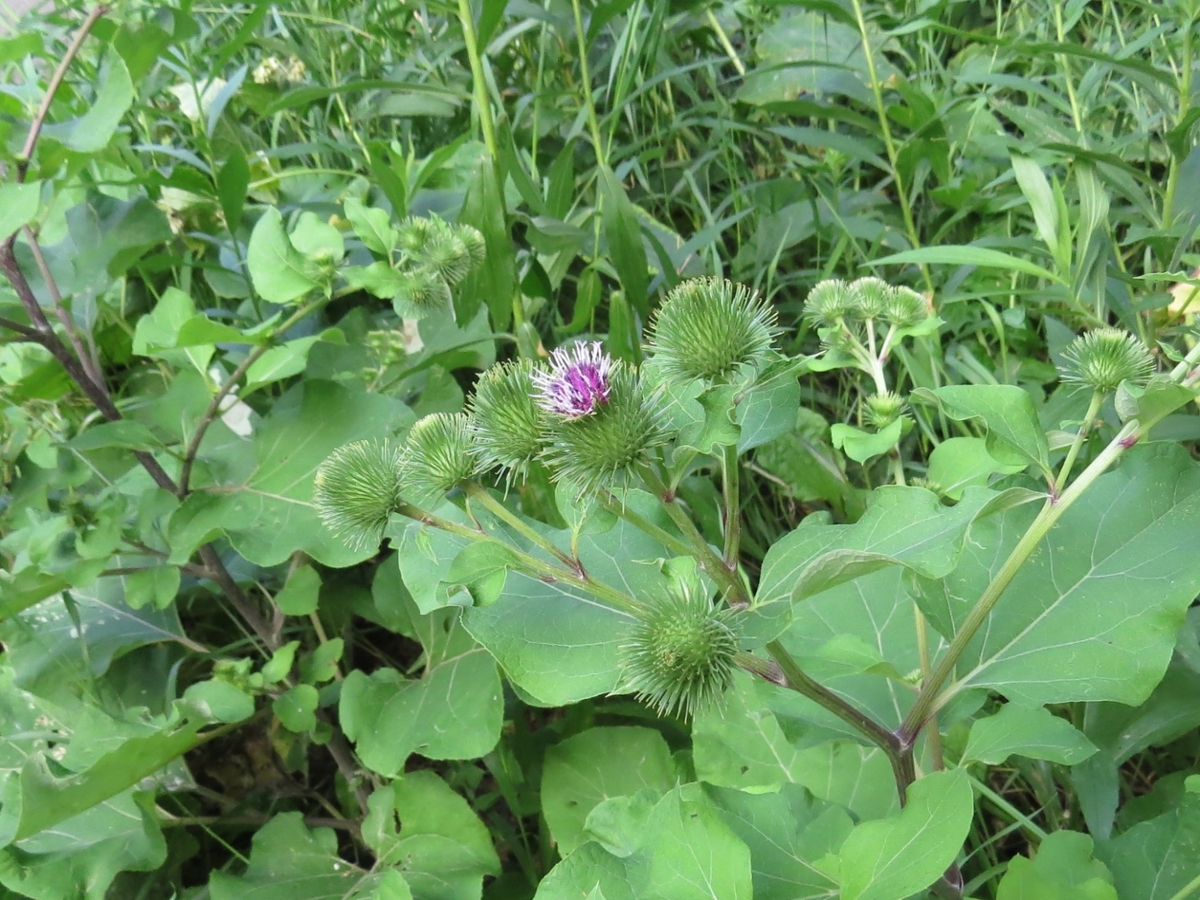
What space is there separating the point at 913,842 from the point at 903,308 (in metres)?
0.58

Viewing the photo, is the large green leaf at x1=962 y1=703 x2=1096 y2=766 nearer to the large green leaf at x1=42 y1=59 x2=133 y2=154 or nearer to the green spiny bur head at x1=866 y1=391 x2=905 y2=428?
the green spiny bur head at x1=866 y1=391 x2=905 y2=428

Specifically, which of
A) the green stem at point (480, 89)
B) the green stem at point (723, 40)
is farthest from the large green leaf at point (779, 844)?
the green stem at point (723, 40)

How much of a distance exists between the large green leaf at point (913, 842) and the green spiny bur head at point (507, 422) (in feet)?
1.39

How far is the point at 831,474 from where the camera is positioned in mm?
1358

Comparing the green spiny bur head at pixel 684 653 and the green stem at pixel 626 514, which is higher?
the green stem at pixel 626 514

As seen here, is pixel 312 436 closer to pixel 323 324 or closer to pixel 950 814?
pixel 323 324

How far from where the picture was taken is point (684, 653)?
1.90ft

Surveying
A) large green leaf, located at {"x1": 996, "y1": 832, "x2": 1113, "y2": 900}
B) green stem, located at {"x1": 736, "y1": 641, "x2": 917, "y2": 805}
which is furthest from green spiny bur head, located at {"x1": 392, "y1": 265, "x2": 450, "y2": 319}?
large green leaf, located at {"x1": 996, "y1": 832, "x2": 1113, "y2": 900}

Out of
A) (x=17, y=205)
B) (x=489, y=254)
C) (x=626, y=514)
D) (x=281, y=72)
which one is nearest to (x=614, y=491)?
(x=626, y=514)

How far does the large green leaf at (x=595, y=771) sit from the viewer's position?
110 centimetres

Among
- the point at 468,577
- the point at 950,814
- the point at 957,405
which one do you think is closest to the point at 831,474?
the point at 957,405

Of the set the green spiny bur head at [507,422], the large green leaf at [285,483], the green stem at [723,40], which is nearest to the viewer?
the green spiny bur head at [507,422]

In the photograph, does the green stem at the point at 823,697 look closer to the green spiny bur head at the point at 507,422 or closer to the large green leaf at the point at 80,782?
the green spiny bur head at the point at 507,422

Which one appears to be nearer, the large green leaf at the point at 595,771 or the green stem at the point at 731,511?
the green stem at the point at 731,511
